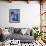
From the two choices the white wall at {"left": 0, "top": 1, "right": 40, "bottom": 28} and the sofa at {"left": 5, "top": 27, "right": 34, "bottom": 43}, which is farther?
the white wall at {"left": 0, "top": 1, "right": 40, "bottom": 28}

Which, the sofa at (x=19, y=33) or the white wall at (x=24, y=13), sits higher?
the white wall at (x=24, y=13)

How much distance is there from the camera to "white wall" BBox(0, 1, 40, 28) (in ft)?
17.5

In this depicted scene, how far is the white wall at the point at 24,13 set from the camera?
5320 mm

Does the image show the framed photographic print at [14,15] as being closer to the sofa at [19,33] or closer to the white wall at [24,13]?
the white wall at [24,13]

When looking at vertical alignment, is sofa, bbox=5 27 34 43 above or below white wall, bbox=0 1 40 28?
below

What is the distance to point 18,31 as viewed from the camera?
16.5 feet

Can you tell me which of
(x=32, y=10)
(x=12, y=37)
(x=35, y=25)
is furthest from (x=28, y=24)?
(x=12, y=37)

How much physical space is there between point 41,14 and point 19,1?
1115mm

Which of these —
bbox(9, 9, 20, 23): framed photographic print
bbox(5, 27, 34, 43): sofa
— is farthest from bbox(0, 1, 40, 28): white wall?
bbox(5, 27, 34, 43): sofa

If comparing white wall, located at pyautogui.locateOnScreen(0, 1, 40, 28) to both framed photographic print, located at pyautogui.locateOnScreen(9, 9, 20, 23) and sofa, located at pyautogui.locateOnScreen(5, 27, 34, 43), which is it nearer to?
framed photographic print, located at pyautogui.locateOnScreen(9, 9, 20, 23)

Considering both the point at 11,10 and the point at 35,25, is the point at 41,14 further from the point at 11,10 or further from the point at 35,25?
the point at 11,10

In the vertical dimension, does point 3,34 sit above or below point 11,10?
below

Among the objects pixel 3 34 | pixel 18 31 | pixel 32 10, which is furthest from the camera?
pixel 32 10

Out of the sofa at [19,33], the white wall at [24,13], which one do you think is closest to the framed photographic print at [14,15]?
the white wall at [24,13]
